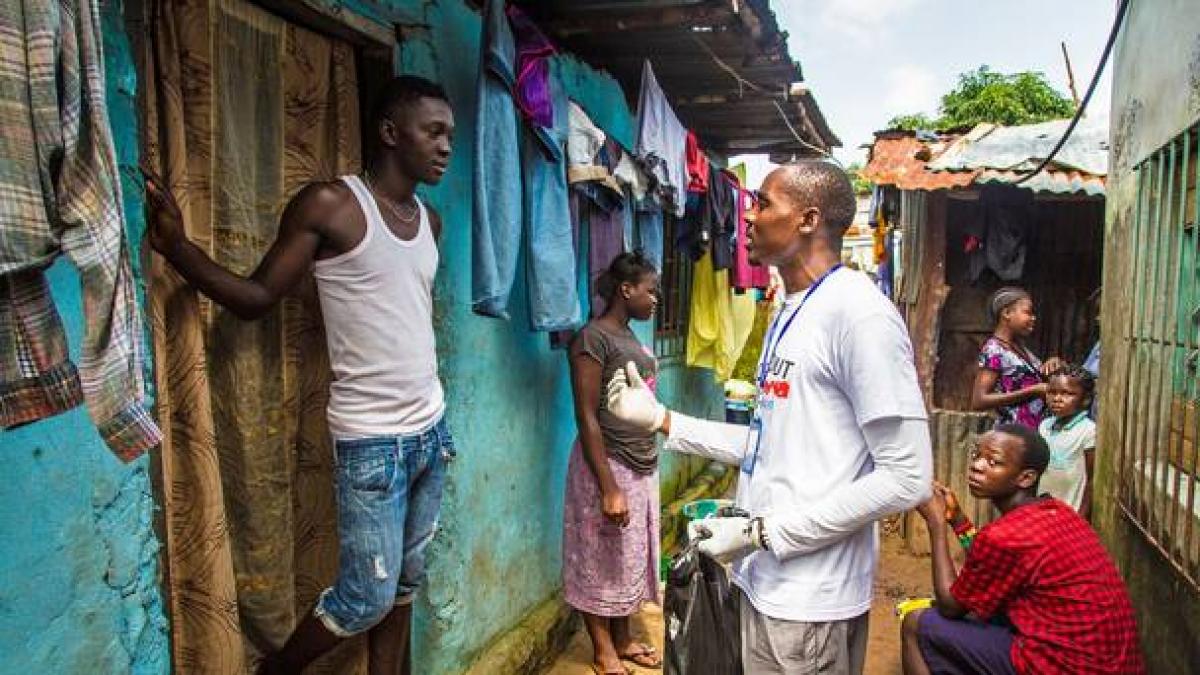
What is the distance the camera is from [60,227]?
100cm

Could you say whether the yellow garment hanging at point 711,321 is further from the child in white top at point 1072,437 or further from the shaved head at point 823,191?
the shaved head at point 823,191

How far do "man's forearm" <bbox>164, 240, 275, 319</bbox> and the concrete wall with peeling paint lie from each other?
118 inches

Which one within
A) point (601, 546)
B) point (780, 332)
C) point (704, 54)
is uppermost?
point (704, 54)

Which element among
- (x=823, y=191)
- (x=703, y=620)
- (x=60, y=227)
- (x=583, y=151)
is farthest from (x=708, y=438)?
(x=583, y=151)

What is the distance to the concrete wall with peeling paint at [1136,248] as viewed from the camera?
108 inches

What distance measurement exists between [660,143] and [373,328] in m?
2.63

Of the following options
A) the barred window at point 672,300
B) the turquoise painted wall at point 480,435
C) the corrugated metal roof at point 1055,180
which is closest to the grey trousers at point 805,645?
the turquoise painted wall at point 480,435

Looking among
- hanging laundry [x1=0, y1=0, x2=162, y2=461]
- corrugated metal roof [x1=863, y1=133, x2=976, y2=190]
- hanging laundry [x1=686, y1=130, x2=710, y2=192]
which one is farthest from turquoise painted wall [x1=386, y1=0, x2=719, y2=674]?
corrugated metal roof [x1=863, y1=133, x2=976, y2=190]

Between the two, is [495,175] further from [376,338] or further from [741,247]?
[741,247]

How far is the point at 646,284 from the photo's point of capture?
3.70m

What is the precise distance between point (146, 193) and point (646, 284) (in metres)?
2.34

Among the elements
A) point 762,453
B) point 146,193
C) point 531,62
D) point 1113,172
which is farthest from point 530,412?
point 1113,172

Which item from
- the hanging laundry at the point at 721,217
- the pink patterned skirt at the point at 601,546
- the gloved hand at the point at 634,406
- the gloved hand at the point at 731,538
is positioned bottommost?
the pink patterned skirt at the point at 601,546

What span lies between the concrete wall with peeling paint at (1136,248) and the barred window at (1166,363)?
0.29ft
